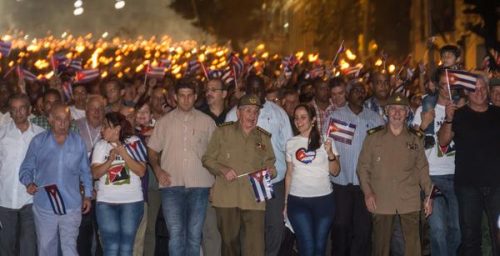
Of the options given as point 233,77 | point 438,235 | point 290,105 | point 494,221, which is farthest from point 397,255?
point 233,77

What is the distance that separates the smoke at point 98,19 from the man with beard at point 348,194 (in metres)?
48.2

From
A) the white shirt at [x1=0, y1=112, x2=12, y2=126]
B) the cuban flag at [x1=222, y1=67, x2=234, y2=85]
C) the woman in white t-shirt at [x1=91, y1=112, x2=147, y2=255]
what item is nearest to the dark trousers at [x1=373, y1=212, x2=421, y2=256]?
the woman in white t-shirt at [x1=91, y1=112, x2=147, y2=255]

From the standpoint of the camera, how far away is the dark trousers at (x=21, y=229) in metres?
10.9

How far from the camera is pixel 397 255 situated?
1188 cm

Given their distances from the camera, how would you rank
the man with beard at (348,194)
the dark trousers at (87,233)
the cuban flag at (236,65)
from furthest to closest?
the cuban flag at (236,65), the man with beard at (348,194), the dark trousers at (87,233)

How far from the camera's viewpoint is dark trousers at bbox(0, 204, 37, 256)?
10891 millimetres

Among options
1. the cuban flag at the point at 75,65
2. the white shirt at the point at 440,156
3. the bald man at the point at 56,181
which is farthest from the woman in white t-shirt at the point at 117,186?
the cuban flag at the point at 75,65

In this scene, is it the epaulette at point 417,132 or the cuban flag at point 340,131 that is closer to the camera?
the epaulette at point 417,132

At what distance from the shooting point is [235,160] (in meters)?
10.8

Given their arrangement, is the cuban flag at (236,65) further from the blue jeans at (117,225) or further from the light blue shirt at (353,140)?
the blue jeans at (117,225)

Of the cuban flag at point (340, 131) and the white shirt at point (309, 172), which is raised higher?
the cuban flag at point (340, 131)

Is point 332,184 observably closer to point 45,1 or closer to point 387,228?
point 387,228

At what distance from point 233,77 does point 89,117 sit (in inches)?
203

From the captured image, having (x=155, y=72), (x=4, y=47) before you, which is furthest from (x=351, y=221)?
(x=4, y=47)
